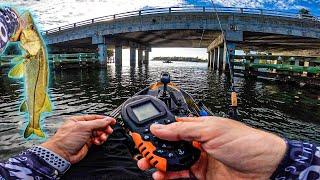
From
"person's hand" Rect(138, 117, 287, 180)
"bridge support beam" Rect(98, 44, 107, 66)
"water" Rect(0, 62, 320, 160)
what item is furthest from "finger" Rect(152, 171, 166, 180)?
"bridge support beam" Rect(98, 44, 107, 66)

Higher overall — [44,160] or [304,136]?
[44,160]

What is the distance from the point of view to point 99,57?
3675cm

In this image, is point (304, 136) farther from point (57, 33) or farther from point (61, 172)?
point (57, 33)

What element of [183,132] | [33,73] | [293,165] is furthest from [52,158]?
[33,73]

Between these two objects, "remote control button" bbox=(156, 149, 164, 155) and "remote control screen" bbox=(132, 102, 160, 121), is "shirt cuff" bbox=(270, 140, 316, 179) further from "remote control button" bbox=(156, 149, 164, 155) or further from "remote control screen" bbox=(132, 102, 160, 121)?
"remote control screen" bbox=(132, 102, 160, 121)

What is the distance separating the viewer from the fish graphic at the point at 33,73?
3238 millimetres

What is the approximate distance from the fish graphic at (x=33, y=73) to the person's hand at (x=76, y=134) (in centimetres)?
133

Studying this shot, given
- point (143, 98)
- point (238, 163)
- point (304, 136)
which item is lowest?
point (304, 136)

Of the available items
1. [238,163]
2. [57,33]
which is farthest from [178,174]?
[57,33]

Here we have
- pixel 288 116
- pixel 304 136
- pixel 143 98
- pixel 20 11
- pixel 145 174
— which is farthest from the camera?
pixel 288 116

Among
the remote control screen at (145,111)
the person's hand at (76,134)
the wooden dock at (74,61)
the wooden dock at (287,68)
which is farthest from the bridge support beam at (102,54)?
the remote control screen at (145,111)

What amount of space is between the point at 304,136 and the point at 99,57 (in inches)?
1222

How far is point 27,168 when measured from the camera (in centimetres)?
193

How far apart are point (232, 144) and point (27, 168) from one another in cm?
129
